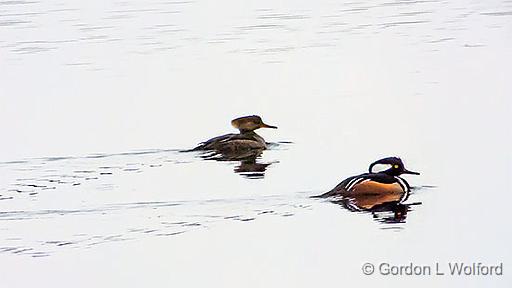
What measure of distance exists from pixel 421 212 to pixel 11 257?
2327 mm

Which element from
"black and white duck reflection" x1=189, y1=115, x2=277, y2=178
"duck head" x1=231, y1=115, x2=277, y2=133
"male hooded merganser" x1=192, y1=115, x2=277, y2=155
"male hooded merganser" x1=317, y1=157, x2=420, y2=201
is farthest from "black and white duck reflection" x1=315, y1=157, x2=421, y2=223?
"duck head" x1=231, y1=115, x2=277, y2=133

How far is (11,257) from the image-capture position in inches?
331

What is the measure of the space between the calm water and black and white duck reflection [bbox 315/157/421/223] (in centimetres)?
11

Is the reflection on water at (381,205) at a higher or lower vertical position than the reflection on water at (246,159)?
lower

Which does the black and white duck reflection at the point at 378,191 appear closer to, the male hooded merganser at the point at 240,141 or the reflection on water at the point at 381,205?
the reflection on water at the point at 381,205

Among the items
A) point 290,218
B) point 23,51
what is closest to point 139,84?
point 23,51

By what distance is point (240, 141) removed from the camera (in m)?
11.3

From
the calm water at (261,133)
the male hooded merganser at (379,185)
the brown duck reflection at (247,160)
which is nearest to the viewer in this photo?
the calm water at (261,133)

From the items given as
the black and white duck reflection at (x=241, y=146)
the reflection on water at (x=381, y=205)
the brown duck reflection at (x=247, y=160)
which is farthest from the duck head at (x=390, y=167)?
the black and white duck reflection at (x=241, y=146)

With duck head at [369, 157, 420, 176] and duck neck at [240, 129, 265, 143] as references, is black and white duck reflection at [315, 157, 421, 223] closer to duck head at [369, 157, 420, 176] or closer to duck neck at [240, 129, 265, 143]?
duck head at [369, 157, 420, 176]

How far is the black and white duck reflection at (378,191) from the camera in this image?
914cm

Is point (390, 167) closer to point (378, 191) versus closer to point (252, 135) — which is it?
point (378, 191)

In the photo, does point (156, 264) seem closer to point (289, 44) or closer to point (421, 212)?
point (421, 212)

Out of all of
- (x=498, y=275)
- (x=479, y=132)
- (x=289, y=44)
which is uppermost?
(x=289, y=44)
